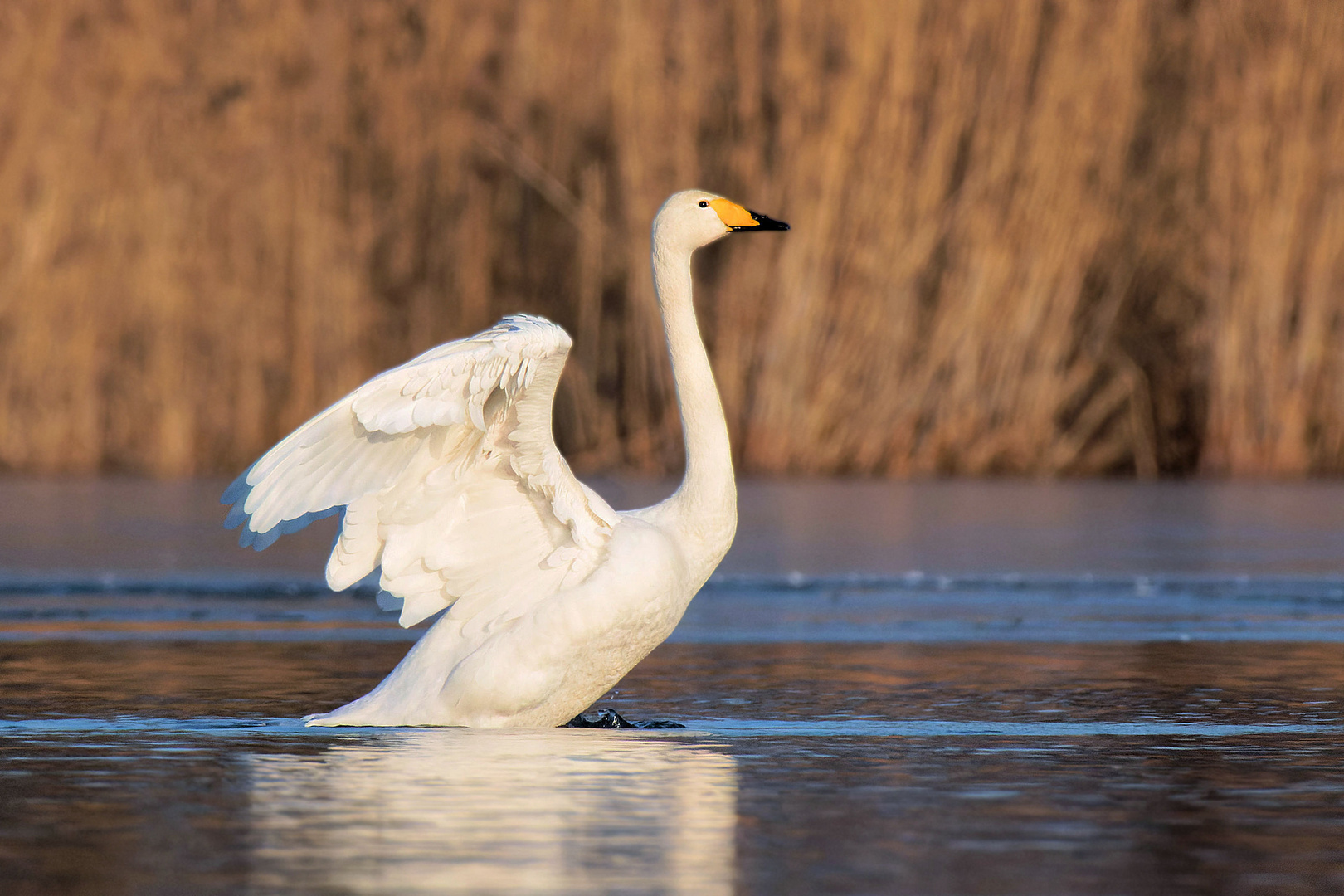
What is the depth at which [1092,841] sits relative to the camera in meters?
4.10

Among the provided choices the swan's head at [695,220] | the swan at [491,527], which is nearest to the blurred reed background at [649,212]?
the swan's head at [695,220]

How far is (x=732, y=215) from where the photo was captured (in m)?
6.61

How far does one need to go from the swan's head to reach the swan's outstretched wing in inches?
38.2

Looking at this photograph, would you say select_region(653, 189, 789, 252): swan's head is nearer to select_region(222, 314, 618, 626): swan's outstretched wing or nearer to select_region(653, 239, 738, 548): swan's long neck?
select_region(653, 239, 738, 548): swan's long neck

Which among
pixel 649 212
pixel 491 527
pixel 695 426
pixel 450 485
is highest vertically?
pixel 649 212

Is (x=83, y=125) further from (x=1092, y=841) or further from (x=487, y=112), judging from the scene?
(x=1092, y=841)

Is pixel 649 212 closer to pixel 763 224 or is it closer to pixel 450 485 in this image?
pixel 763 224

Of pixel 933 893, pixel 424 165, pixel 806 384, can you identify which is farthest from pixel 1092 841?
pixel 424 165

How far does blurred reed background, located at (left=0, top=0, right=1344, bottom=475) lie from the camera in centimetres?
1502

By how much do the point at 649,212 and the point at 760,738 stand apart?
9774mm

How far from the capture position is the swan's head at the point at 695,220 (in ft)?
21.7

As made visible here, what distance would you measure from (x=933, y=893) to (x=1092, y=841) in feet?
1.99

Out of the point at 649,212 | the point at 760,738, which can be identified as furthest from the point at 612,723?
the point at 649,212

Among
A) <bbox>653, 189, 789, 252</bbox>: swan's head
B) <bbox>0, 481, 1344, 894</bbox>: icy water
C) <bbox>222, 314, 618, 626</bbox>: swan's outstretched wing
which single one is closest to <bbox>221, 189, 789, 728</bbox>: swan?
<bbox>222, 314, 618, 626</bbox>: swan's outstretched wing
